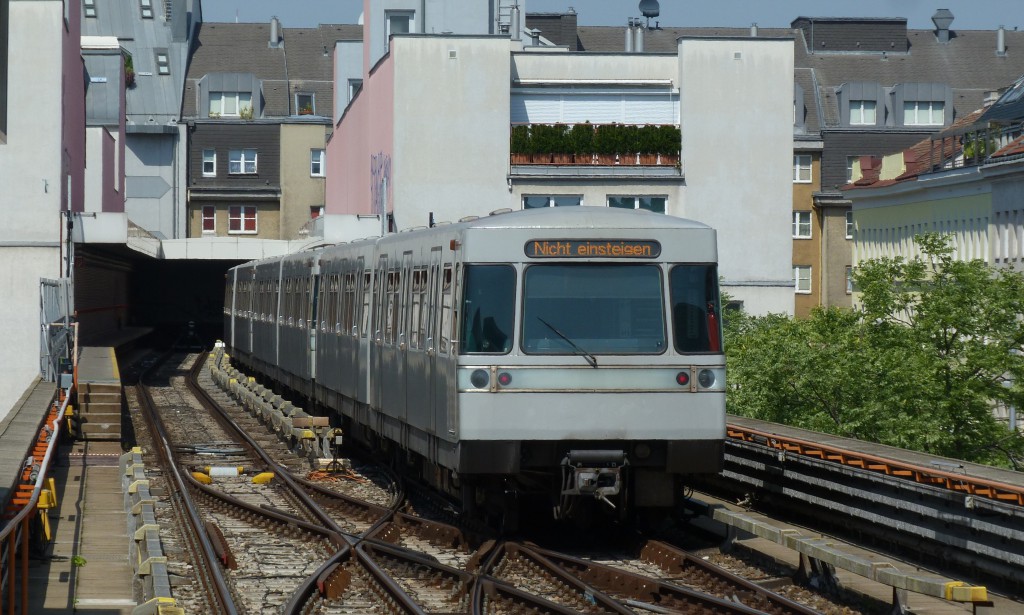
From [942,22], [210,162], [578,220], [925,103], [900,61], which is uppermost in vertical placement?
[942,22]

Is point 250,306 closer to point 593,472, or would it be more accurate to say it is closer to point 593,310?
point 593,310

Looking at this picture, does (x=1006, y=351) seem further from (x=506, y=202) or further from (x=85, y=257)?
(x=85, y=257)

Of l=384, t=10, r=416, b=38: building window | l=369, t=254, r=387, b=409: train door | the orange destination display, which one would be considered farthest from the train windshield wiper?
l=384, t=10, r=416, b=38: building window

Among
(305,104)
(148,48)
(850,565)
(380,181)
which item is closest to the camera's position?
(850,565)

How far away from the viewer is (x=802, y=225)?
67188 mm

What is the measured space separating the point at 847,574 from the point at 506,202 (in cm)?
3360

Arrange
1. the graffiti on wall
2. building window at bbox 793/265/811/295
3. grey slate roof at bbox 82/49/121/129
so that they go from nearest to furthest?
the graffiti on wall
grey slate roof at bbox 82/49/121/129
building window at bbox 793/265/811/295

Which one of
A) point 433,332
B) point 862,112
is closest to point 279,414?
point 433,332

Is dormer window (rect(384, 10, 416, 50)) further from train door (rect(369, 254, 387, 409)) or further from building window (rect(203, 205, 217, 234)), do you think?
train door (rect(369, 254, 387, 409))

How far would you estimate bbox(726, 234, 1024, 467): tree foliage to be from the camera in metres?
26.6

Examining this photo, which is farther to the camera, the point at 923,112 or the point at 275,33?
the point at 275,33

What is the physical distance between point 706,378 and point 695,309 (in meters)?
0.57

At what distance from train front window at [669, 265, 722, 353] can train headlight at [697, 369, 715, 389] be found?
0.59ft

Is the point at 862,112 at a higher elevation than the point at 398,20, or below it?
below
